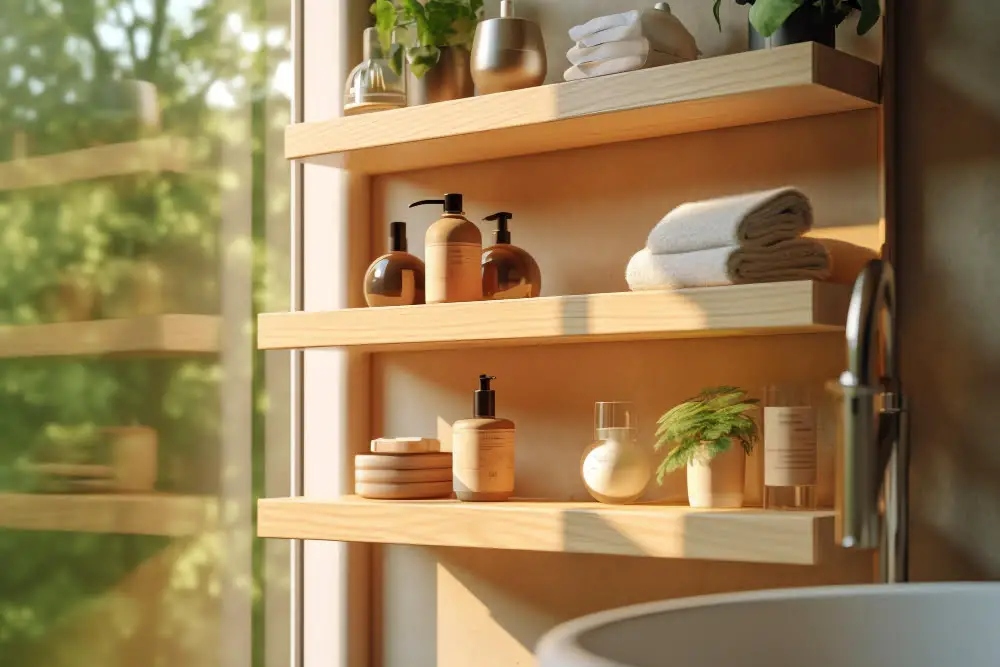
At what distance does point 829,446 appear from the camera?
1510 millimetres

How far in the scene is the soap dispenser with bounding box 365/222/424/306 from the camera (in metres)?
1.72

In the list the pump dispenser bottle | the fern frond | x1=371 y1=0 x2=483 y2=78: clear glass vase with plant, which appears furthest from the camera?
x1=371 y1=0 x2=483 y2=78: clear glass vase with plant

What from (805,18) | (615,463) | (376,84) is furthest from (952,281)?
(376,84)

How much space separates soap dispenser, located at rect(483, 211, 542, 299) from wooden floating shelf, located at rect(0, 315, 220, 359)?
1.58 ft

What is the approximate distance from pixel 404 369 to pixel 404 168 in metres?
0.30

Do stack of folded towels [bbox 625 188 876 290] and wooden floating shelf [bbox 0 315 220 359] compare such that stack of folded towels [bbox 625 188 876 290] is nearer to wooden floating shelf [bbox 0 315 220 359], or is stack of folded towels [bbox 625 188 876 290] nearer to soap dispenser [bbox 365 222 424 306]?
soap dispenser [bbox 365 222 424 306]

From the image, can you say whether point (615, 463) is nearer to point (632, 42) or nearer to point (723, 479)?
point (723, 479)

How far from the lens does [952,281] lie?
4.75ft

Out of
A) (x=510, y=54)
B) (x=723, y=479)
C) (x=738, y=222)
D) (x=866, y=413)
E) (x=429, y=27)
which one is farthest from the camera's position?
(x=429, y=27)

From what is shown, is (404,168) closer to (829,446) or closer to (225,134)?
(225,134)

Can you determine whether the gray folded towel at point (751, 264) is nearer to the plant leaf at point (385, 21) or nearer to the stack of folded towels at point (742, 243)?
the stack of folded towels at point (742, 243)

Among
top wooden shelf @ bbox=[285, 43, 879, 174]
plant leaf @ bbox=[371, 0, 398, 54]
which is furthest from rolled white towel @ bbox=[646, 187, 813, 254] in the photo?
plant leaf @ bbox=[371, 0, 398, 54]

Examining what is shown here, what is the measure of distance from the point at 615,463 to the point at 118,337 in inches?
28.1

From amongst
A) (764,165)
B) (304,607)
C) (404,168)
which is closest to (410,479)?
(304,607)
